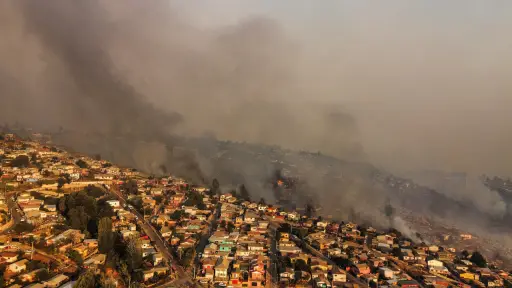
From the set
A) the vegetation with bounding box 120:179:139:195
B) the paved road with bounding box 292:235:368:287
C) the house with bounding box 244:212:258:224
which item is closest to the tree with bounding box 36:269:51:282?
the paved road with bounding box 292:235:368:287

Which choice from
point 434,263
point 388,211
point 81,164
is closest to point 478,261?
point 434,263

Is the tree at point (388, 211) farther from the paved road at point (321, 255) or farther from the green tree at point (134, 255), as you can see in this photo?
the green tree at point (134, 255)

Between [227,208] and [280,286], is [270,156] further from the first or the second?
[280,286]

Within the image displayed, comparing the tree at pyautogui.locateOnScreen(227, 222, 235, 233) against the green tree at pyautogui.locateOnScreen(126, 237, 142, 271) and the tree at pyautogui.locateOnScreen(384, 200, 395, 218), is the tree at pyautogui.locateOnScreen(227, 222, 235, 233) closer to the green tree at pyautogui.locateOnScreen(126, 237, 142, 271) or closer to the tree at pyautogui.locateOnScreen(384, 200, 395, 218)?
the green tree at pyautogui.locateOnScreen(126, 237, 142, 271)

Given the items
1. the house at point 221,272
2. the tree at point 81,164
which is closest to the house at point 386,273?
the house at point 221,272

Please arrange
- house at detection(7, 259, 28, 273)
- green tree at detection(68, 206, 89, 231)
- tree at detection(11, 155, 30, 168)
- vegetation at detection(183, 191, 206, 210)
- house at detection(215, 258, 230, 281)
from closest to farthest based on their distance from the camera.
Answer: house at detection(7, 259, 28, 273) → house at detection(215, 258, 230, 281) → green tree at detection(68, 206, 89, 231) → vegetation at detection(183, 191, 206, 210) → tree at detection(11, 155, 30, 168)

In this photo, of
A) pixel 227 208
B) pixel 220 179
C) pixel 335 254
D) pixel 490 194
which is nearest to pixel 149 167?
pixel 220 179
